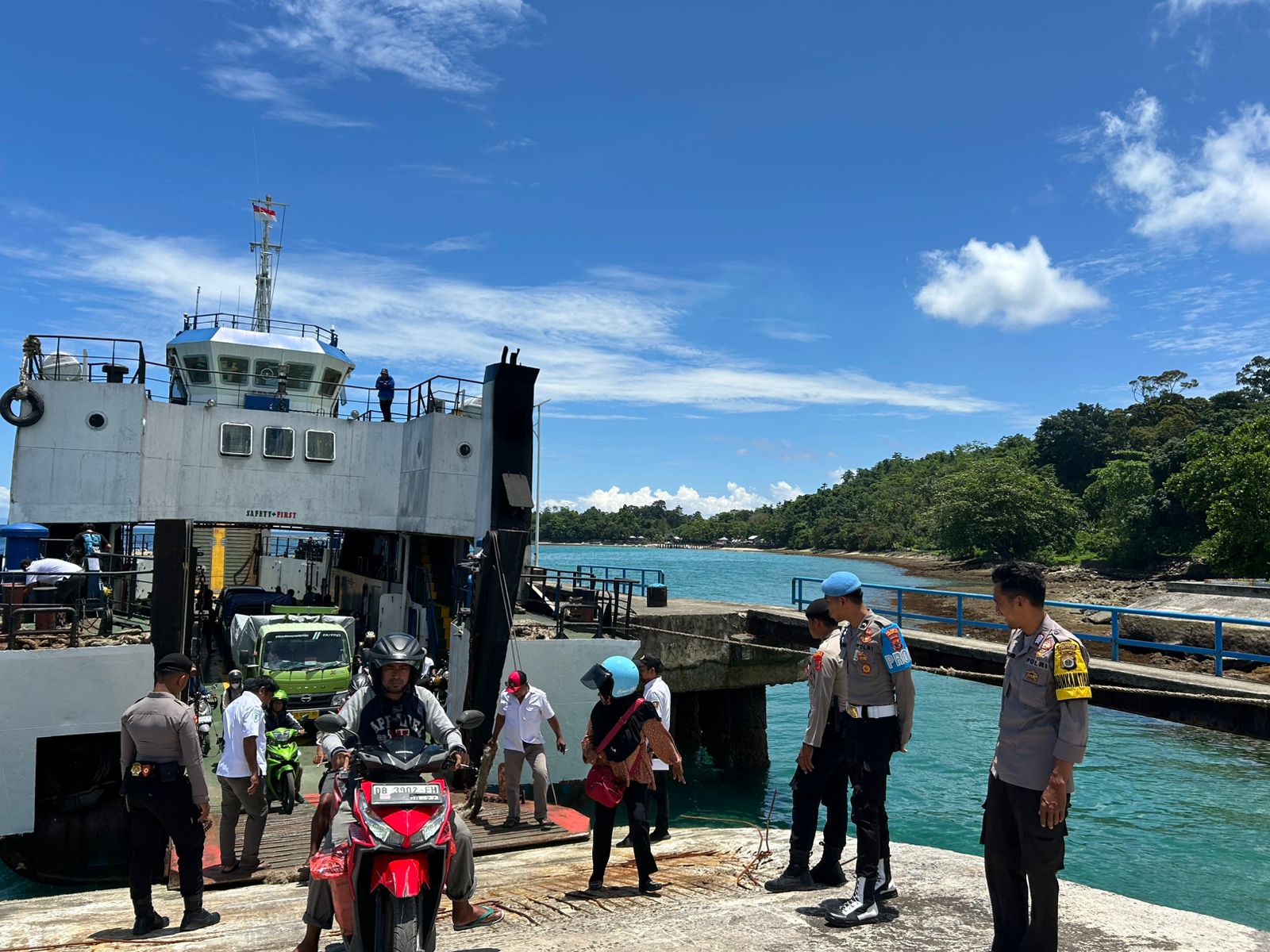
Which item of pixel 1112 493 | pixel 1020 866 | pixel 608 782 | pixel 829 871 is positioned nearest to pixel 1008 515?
pixel 1112 493

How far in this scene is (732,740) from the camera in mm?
19203

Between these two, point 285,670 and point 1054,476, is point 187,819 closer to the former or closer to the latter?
point 285,670

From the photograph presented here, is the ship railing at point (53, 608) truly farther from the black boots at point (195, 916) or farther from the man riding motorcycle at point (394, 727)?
the man riding motorcycle at point (394, 727)

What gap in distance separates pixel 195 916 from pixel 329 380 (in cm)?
1692

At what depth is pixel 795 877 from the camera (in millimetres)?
5898

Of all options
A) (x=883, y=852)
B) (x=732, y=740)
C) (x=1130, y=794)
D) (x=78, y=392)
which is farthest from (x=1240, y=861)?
(x=78, y=392)

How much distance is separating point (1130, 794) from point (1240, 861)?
3.65 m

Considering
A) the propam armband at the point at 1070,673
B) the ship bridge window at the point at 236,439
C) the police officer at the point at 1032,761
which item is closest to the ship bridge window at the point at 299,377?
the ship bridge window at the point at 236,439

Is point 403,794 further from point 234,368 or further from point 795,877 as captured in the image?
point 234,368

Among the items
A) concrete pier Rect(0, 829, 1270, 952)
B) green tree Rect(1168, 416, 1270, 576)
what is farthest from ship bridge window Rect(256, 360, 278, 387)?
green tree Rect(1168, 416, 1270, 576)

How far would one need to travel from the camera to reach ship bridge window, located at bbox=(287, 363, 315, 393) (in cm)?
2052

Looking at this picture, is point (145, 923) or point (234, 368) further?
point (234, 368)

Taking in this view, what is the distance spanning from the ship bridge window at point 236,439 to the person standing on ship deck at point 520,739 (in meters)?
10.6

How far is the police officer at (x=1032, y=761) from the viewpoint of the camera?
394 cm
